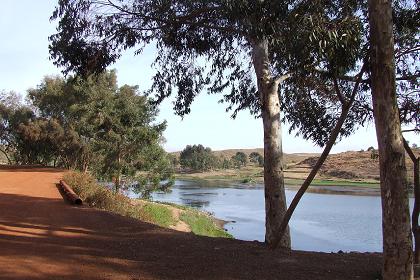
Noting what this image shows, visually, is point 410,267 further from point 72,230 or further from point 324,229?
point 324,229

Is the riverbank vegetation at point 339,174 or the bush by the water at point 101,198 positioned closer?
the bush by the water at point 101,198

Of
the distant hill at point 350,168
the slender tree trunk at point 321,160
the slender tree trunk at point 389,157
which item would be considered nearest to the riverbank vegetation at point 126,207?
the slender tree trunk at point 321,160

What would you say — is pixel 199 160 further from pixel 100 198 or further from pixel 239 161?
pixel 100 198

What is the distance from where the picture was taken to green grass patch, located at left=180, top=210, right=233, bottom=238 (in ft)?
89.2

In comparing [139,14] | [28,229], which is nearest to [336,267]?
[28,229]

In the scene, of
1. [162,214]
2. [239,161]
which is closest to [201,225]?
[162,214]

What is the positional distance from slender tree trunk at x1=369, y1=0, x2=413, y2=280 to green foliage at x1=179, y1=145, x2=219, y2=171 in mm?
109050

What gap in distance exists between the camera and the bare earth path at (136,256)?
6406mm

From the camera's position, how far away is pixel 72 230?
31.7 feet

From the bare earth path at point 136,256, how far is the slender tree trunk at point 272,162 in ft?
1.86

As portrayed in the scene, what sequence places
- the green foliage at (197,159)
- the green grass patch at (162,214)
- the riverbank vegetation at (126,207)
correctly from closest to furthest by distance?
the riverbank vegetation at (126,207) → the green grass patch at (162,214) → the green foliage at (197,159)

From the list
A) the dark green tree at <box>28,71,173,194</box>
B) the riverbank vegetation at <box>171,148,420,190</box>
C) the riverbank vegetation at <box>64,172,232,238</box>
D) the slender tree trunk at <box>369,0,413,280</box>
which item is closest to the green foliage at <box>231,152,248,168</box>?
the riverbank vegetation at <box>171,148,420,190</box>

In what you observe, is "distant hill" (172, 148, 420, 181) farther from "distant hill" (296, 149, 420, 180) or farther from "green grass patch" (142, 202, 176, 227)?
"green grass patch" (142, 202, 176, 227)

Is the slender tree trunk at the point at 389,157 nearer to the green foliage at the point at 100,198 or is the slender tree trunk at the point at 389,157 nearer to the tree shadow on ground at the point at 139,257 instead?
the tree shadow on ground at the point at 139,257
